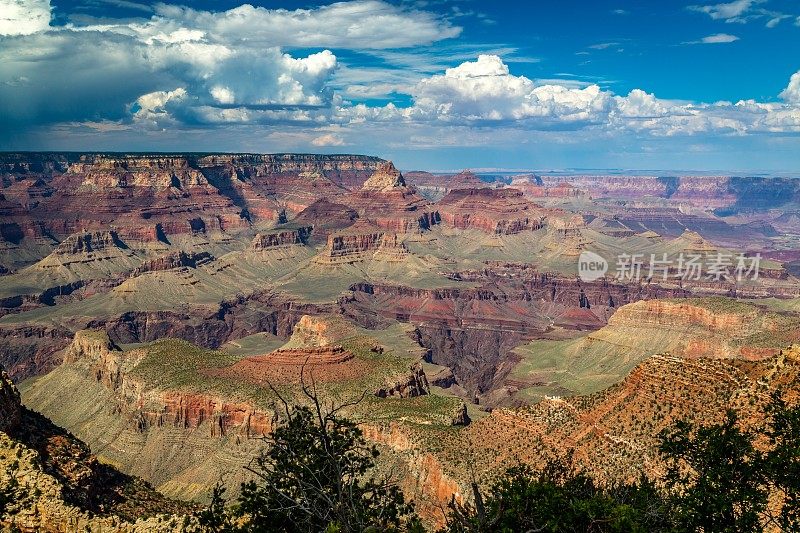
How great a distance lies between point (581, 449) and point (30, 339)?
623ft

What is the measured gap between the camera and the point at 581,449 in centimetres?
5028

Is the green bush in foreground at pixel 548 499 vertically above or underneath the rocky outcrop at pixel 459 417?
above

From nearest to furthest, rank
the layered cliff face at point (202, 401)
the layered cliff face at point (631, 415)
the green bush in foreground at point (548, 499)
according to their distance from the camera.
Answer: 1. the green bush in foreground at point (548, 499)
2. the layered cliff face at point (631, 415)
3. the layered cliff face at point (202, 401)

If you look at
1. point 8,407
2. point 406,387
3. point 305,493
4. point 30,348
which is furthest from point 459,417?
point 30,348

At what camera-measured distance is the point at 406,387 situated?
88875 mm

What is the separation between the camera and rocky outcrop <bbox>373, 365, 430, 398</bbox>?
281ft

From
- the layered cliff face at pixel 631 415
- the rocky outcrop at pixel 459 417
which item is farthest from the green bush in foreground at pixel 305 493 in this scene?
the rocky outcrop at pixel 459 417

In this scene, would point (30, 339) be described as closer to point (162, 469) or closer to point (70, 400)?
point (70, 400)

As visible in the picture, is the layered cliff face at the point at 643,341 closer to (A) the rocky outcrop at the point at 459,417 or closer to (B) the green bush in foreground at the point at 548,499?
(A) the rocky outcrop at the point at 459,417

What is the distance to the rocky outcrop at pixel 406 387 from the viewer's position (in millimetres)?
85625

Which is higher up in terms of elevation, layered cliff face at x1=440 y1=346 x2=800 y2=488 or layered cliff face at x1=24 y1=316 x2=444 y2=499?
layered cliff face at x1=440 y1=346 x2=800 y2=488

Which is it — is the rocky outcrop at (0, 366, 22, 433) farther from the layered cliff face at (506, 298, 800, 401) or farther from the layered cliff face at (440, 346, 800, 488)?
the layered cliff face at (506, 298, 800, 401)

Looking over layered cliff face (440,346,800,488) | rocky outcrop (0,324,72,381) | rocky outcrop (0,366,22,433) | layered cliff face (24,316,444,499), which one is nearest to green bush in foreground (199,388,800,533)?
layered cliff face (440,346,800,488)

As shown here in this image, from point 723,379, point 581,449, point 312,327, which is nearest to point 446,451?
point 581,449
